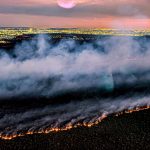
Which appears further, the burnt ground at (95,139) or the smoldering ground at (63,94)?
the smoldering ground at (63,94)

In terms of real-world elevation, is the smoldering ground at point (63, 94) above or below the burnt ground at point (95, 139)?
below

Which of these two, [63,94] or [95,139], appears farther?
[63,94]

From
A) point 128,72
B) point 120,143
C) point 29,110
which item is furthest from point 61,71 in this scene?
point 120,143

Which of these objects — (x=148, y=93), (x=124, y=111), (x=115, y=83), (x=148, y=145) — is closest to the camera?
(x=148, y=145)

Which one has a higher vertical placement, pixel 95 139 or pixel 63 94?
pixel 95 139

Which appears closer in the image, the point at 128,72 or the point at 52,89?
the point at 52,89

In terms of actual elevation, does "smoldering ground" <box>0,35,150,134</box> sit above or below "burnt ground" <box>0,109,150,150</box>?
below

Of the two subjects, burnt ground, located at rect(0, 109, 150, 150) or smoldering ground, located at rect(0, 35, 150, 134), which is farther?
smoldering ground, located at rect(0, 35, 150, 134)

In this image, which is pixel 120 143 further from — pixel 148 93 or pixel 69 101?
pixel 148 93
